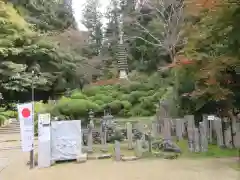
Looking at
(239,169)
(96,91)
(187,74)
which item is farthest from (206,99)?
(96,91)

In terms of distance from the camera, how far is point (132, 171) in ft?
20.2

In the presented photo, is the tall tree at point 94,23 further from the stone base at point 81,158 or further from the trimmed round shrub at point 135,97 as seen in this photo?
the stone base at point 81,158

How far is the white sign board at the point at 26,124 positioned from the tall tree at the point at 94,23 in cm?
2455

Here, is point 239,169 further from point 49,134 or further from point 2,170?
point 2,170

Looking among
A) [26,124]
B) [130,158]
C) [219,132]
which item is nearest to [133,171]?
[130,158]

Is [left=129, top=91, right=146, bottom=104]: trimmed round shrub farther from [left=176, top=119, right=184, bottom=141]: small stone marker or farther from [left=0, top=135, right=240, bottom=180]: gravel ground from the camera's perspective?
[left=0, top=135, right=240, bottom=180]: gravel ground

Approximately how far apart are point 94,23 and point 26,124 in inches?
1137

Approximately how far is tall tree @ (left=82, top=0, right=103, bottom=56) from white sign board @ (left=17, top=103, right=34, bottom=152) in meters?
24.6

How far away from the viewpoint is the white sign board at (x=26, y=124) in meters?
6.90

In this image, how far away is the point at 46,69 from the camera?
75.9ft

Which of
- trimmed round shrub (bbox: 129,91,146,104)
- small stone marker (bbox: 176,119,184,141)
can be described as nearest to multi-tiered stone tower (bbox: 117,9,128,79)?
trimmed round shrub (bbox: 129,91,146,104)

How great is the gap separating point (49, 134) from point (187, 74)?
4405 millimetres

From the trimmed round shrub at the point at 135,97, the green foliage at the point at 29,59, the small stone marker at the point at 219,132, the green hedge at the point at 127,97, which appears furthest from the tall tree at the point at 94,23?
the small stone marker at the point at 219,132

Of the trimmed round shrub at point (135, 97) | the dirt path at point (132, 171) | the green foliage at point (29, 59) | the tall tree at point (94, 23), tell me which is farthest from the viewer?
the tall tree at point (94, 23)
